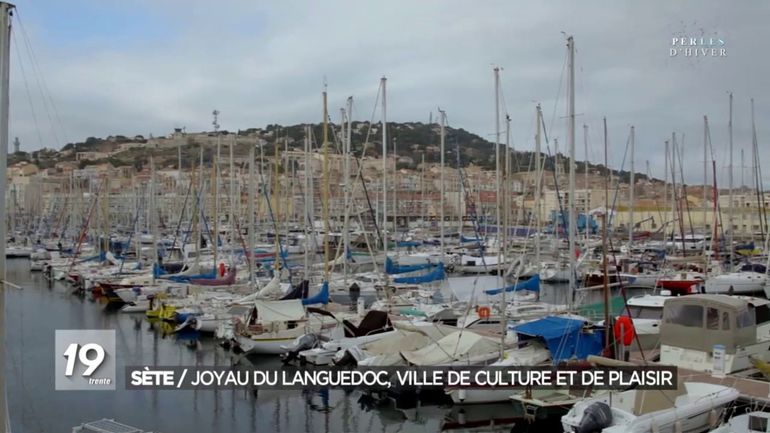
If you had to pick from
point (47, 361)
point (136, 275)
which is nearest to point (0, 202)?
point (47, 361)

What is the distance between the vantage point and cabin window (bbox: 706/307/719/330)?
51.5 feet

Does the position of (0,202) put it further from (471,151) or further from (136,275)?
(471,151)

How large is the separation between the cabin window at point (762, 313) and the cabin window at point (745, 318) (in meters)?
1.12

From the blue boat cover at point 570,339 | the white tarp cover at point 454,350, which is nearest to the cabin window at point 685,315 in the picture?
the blue boat cover at point 570,339

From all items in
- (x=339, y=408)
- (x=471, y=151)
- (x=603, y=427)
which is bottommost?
(x=339, y=408)

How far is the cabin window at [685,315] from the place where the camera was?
15945 mm

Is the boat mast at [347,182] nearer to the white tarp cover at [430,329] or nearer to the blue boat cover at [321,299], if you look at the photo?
the blue boat cover at [321,299]

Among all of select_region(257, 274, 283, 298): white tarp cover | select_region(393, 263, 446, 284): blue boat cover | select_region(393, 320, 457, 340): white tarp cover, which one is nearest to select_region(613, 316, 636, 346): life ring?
select_region(393, 320, 457, 340): white tarp cover

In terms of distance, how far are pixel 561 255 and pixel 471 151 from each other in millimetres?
125776

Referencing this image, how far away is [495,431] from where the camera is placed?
15414 mm

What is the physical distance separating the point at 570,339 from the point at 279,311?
34.4ft

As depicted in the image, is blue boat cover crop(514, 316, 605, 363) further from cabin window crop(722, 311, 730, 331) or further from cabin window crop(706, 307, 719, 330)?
cabin window crop(722, 311, 730, 331)

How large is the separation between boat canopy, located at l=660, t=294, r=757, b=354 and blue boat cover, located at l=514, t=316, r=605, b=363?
1.64 m

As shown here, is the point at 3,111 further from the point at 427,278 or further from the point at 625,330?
the point at 427,278
